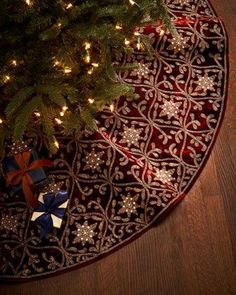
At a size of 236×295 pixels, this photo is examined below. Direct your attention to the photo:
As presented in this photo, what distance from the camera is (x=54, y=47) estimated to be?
1290mm

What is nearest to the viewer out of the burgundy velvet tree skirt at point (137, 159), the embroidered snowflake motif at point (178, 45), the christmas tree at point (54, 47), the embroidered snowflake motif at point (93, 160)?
the christmas tree at point (54, 47)

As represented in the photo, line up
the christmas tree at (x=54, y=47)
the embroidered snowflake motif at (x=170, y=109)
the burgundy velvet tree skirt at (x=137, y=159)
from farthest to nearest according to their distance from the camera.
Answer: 1. the embroidered snowflake motif at (x=170, y=109)
2. the burgundy velvet tree skirt at (x=137, y=159)
3. the christmas tree at (x=54, y=47)

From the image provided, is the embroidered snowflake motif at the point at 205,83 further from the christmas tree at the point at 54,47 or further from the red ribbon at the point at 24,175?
the red ribbon at the point at 24,175

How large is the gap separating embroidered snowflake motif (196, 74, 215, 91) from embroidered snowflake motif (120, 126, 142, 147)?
0.39m

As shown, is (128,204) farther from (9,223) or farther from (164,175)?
(9,223)

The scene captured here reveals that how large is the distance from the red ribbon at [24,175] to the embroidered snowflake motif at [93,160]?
0.73 ft

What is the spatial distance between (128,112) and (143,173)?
0.32 meters

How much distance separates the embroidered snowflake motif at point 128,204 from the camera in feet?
5.09

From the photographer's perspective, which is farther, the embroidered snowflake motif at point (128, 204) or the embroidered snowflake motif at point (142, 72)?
the embroidered snowflake motif at point (142, 72)

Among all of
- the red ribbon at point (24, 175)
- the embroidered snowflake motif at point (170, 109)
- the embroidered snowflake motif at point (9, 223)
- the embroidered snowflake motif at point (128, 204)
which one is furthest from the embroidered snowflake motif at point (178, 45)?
the embroidered snowflake motif at point (9, 223)

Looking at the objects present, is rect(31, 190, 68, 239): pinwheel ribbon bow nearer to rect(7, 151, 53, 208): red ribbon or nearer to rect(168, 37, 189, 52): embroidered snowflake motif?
rect(7, 151, 53, 208): red ribbon

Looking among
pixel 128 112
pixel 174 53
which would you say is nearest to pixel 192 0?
pixel 174 53

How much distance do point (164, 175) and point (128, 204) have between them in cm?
21

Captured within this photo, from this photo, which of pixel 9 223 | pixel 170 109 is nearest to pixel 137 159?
pixel 170 109
